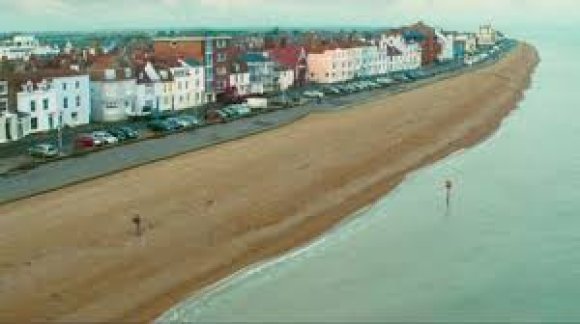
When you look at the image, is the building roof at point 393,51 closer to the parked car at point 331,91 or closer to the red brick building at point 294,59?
the red brick building at point 294,59

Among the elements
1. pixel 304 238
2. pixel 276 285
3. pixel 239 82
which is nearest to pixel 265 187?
pixel 304 238

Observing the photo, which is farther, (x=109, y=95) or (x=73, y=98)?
(x=109, y=95)

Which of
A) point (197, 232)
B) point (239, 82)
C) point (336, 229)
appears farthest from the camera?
point (239, 82)

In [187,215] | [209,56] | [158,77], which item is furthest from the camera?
[209,56]

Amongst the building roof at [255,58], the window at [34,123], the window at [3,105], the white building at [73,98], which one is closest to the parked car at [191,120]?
the white building at [73,98]

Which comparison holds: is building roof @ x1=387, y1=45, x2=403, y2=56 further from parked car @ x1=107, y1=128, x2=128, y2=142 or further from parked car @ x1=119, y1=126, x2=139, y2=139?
parked car @ x1=107, y1=128, x2=128, y2=142

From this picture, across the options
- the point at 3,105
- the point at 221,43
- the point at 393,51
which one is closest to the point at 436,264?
the point at 3,105

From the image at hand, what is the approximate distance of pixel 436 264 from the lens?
2436cm

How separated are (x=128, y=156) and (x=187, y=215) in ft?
31.3

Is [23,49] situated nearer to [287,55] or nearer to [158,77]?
[287,55]

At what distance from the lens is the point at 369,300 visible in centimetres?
2138

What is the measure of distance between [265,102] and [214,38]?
7899 millimetres

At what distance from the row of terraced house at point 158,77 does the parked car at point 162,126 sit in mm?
3948

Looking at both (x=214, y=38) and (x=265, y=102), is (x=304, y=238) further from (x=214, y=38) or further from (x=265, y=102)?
(x=214, y=38)
